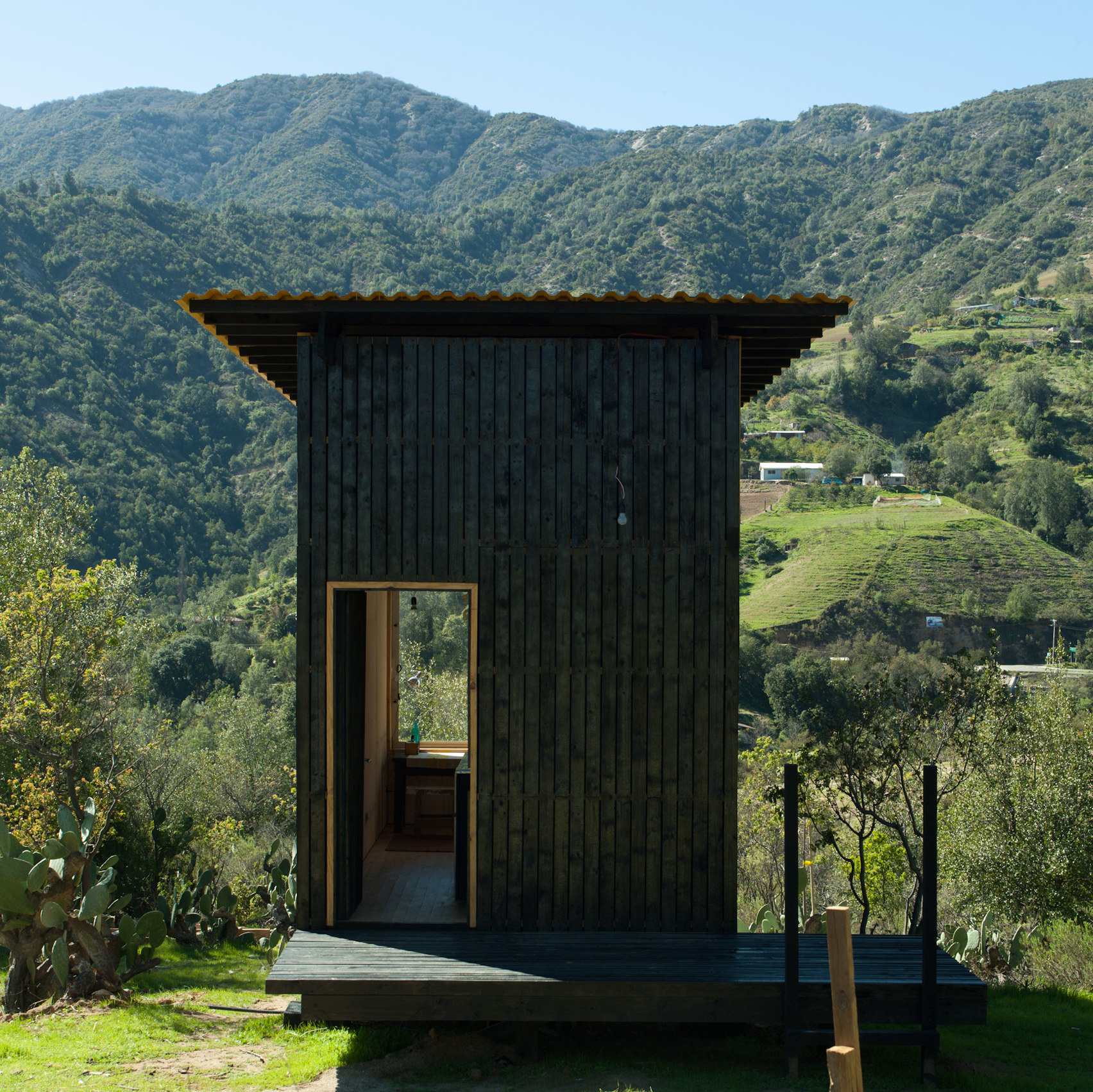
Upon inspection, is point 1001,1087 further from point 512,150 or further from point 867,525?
point 512,150

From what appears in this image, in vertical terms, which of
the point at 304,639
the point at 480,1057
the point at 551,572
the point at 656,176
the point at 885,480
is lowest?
the point at 480,1057

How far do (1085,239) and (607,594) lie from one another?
267ft

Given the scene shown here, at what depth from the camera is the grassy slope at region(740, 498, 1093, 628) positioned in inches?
1828

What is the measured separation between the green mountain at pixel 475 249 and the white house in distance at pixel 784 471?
17.4ft

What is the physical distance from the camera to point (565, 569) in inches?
231

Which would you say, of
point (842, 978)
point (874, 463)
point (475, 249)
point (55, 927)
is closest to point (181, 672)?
point (55, 927)

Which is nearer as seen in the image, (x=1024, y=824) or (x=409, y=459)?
(x=409, y=459)

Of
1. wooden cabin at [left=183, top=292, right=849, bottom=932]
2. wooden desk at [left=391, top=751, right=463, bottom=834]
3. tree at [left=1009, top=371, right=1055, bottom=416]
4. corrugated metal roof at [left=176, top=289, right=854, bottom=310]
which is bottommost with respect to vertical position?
wooden desk at [left=391, top=751, right=463, bottom=834]

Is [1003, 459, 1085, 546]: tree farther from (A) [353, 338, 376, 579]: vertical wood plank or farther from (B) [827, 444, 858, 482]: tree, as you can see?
(A) [353, 338, 376, 579]: vertical wood plank

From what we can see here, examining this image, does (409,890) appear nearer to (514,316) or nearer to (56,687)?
(514,316)

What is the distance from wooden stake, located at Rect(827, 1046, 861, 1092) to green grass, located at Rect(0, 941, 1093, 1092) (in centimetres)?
178

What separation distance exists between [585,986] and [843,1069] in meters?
1.98

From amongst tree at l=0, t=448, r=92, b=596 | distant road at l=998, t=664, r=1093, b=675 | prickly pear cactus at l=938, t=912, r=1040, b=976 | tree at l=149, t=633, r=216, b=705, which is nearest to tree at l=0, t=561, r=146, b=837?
tree at l=0, t=448, r=92, b=596

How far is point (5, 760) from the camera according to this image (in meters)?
15.5
